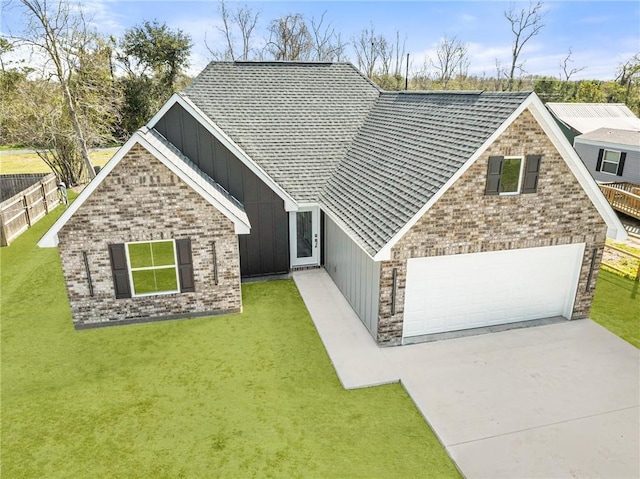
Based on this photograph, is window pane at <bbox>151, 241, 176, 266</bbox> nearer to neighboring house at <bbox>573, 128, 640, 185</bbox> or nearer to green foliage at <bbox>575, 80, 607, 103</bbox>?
neighboring house at <bbox>573, 128, 640, 185</bbox>

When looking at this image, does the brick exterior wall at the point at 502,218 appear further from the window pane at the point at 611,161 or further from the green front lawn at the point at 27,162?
the green front lawn at the point at 27,162

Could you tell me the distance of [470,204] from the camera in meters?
9.79

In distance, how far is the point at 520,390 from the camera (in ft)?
28.8

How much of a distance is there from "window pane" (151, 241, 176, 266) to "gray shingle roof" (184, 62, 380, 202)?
4903 millimetres

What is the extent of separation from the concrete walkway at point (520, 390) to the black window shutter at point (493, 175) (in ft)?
12.2

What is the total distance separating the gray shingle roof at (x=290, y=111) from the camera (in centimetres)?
1445

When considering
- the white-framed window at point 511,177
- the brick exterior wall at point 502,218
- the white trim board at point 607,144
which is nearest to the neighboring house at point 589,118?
the white trim board at point 607,144

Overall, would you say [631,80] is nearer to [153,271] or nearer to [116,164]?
[153,271]

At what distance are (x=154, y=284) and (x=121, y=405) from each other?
5351 mm

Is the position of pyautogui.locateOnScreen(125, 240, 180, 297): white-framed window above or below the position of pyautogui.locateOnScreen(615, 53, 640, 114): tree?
below

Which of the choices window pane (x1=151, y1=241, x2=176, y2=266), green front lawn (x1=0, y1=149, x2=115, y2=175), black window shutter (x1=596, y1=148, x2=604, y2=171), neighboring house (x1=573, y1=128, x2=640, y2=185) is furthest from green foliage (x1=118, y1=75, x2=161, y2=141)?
black window shutter (x1=596, y1=148, x2=604, y2=171)

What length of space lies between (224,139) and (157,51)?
122ft

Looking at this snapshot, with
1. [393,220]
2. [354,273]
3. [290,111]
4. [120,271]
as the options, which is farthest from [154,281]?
[393,220]

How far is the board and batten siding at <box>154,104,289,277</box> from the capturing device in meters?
13.2
